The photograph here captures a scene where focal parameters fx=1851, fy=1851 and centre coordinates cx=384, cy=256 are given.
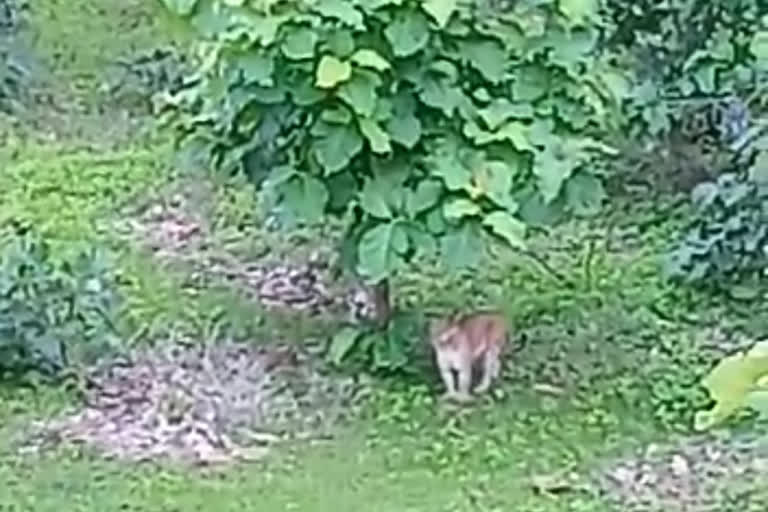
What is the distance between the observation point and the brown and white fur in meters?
4.51

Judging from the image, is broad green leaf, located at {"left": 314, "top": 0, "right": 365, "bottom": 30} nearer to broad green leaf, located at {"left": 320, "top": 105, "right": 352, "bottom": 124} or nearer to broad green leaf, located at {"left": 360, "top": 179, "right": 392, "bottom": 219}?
broad green leaf, located at {"left": 320, "top": 105, "right": 352, "bottom": 124}

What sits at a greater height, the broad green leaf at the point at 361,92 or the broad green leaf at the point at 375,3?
the broad green leaf at the point at 375,3

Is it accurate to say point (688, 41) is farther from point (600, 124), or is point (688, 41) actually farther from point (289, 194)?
point (289, 194)

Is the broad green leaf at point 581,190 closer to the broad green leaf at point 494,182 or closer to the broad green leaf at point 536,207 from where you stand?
the broad green leaf at point 536,207

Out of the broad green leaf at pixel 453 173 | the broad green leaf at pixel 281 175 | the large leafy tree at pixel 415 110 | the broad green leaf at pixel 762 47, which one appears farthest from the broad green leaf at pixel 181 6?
the broad green leaf at pixel 762 47

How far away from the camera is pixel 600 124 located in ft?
16.3

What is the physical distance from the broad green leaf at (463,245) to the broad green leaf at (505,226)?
61 millimetres

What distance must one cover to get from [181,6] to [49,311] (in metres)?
0.90

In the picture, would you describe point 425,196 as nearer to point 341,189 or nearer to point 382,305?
point 341,189

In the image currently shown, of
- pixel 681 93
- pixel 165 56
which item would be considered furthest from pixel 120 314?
pixel 165 56

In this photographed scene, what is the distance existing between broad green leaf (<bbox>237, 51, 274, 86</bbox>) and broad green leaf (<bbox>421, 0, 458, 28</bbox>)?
15.0 inches

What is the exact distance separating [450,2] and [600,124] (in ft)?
2.99

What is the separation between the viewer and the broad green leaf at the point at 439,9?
4141 mm

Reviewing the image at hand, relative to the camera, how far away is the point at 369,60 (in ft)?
13.6
